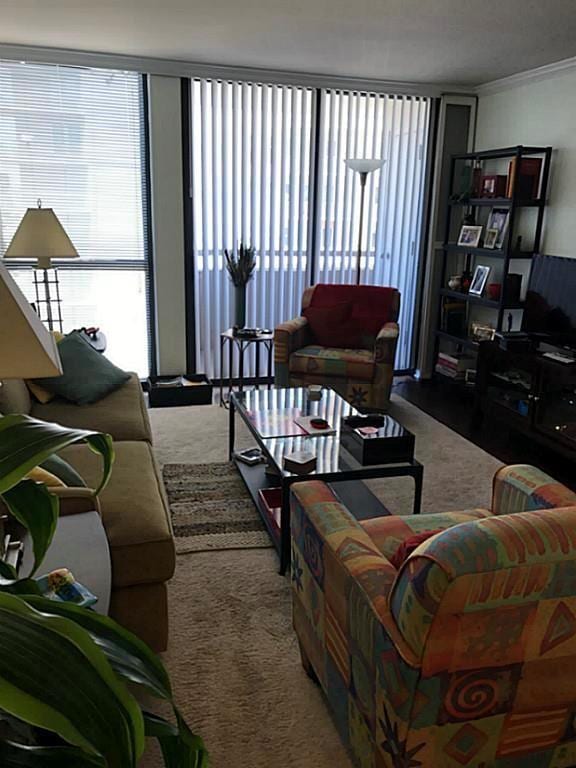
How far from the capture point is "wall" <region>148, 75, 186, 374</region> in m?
4.54

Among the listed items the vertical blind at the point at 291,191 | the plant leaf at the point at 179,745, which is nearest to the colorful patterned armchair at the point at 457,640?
the plant leaf at the point at 179,745

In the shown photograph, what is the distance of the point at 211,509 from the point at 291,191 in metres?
2.91

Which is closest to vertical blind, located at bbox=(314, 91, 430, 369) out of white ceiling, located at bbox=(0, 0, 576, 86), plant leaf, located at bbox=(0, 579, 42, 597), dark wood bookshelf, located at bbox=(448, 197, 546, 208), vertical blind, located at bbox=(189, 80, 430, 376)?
vertical blind, located at bbox=(189, 80, 430, 376)

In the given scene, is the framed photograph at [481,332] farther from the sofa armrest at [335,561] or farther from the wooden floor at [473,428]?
the sofa armrest at [335,561]

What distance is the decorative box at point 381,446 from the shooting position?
261 centimetres

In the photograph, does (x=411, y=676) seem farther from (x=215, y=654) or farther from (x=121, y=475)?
(x=121, y=475)

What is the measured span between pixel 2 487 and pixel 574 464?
11.9 ft

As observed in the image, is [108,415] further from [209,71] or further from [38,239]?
[209,71]

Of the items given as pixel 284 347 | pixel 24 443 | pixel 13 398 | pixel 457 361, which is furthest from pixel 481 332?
pixel 24 443

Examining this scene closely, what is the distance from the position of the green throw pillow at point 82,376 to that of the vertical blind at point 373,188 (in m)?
2.32

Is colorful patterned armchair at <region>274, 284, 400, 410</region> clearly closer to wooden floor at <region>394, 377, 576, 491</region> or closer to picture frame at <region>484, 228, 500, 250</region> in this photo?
wooden floor at <region>394, 377, 576, 491</region>

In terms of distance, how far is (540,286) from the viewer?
162 inches

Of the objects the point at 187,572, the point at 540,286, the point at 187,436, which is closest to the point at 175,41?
the point at 187,436

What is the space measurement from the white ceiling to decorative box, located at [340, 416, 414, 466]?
2.06 meters
